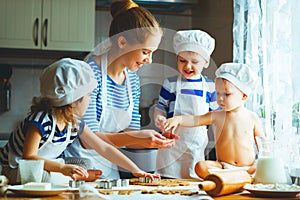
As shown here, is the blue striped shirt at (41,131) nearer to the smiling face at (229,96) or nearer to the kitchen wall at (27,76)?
the smiling face at (229,96)

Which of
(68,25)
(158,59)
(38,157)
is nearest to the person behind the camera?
(38,157)

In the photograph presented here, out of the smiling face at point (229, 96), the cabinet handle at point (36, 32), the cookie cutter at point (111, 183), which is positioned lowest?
the cookie cutter at point (111, 183)

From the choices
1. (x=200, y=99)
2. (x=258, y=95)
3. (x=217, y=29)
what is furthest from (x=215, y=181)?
(x=217, y=29)

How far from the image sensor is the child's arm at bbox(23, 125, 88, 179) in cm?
86

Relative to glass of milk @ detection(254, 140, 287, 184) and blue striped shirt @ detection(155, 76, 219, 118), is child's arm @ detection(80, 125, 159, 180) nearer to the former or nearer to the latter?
blue striped shirt @ detection(155, 76, 219, 118)

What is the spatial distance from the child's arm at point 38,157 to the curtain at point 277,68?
1.60 ft

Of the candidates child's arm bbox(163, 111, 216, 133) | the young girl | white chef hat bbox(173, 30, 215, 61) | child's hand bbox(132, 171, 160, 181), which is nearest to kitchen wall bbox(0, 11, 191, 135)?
white chef hat bbox(173, 30, 215, 61)

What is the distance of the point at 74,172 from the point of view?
2.82ft

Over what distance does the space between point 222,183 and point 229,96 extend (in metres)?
0.33

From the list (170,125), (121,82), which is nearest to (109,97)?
(121,82)

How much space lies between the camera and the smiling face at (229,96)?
1.11 m

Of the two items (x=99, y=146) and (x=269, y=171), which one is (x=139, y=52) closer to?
(x=99, y=146)

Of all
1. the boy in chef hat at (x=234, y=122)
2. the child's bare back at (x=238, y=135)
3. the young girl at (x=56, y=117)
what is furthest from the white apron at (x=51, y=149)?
the child's bare back at (x=238, y=135)

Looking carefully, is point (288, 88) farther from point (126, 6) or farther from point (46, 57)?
point (46, 57)
